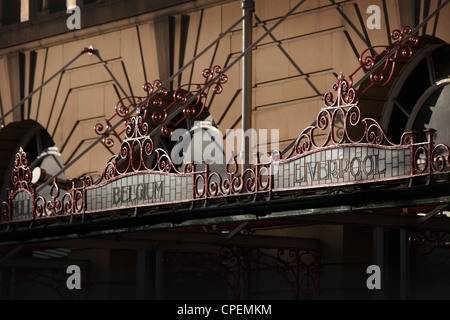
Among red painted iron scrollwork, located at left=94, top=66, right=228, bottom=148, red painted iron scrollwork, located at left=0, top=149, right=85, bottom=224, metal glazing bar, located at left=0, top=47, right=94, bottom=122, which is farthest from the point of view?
metal glazing bar, located at left=0, top=47, right=94, bottom=122

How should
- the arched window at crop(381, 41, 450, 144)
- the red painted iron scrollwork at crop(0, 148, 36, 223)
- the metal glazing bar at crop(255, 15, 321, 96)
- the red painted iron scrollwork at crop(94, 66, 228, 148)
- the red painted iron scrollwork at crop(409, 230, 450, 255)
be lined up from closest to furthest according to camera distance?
the red painted iron scrollwork at crop(409, 230, 450, 255), the arched window at crop(381, 41, 450, 144), the metal glazing bar at crop(255, 15, 321, 96), the red painted iron scrollwork at crop(0, 148, 36, 223), the red painted iron scrollwork at crop(94, 66, 228, 148)

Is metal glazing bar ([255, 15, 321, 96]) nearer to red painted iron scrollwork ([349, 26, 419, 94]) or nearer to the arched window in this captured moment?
red painted iron scrollwork ([349, 26, 419, 94])

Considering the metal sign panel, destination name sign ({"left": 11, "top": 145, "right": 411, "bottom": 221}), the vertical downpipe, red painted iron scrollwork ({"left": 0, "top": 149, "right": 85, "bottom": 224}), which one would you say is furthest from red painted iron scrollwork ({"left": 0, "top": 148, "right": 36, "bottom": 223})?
the vertical downpipe

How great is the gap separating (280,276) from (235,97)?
350 centimetres

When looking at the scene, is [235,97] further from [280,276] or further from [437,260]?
[437,260]

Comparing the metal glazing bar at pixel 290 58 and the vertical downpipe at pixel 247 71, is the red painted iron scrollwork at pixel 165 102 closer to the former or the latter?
the vertical downpipe at pixel 247 71

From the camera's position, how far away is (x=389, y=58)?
65.2 feet

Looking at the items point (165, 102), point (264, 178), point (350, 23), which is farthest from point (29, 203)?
point (350, 23)

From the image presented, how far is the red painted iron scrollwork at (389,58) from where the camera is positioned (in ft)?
62.6

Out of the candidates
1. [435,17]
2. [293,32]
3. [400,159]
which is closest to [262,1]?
[293,32]

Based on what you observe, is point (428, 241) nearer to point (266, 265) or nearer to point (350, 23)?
point (266, 265)

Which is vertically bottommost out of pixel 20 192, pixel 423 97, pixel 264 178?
pixel 20 192

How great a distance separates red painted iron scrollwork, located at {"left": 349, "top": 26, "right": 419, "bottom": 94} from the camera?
19094 mm

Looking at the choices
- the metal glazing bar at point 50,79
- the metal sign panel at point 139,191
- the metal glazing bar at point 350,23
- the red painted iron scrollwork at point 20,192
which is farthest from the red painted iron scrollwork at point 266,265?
the metal glazing bar at point 50,79
